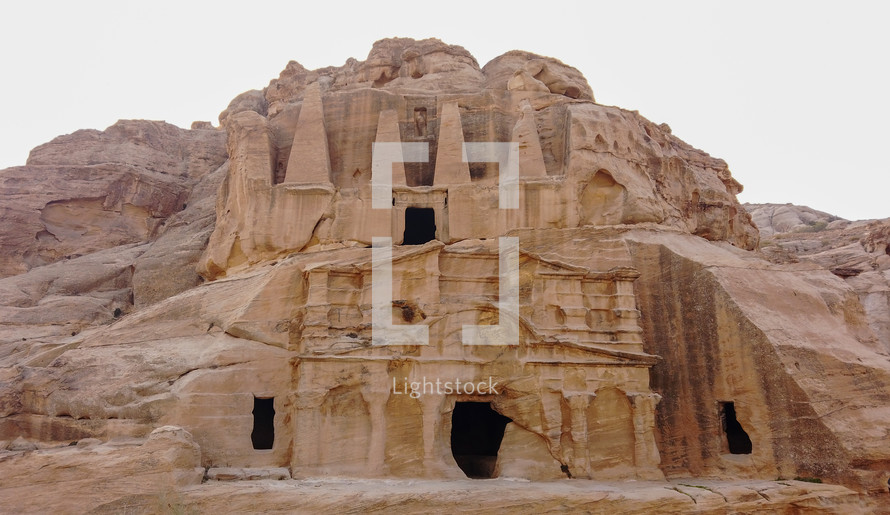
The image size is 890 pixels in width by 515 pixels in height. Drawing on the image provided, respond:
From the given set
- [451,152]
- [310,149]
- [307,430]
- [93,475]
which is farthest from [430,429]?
[310,149]

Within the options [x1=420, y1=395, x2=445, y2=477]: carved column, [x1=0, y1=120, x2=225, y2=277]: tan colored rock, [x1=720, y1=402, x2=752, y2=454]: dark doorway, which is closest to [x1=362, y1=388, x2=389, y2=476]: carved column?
[x1=420, y1=395, x2=445, y2=477]: carved column

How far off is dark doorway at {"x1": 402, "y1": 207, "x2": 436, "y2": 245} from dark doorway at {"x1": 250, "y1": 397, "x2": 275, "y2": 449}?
9447 mm

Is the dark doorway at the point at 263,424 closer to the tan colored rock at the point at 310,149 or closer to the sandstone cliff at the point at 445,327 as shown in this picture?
the sandstone cliff at the point at 445,327

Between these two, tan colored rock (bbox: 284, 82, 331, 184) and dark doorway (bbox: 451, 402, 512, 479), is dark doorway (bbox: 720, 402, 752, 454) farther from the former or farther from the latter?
tan colored rock (bbox: 284, 82, 331, 184)

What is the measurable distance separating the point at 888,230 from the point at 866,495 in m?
23.8

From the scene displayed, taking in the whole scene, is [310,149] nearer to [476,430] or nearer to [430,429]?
[476,430]

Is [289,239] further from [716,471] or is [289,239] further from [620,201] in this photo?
[716,471]

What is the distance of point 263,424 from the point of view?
20250mm

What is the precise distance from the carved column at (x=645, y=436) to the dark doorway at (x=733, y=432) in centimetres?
Answer: 209

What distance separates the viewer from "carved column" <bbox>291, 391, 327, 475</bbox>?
17.4 m

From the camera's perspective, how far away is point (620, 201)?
24.6 meters

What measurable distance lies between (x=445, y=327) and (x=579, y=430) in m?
4.48

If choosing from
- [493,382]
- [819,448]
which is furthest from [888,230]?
[493,382]

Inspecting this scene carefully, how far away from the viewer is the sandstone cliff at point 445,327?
17547 millimetres
